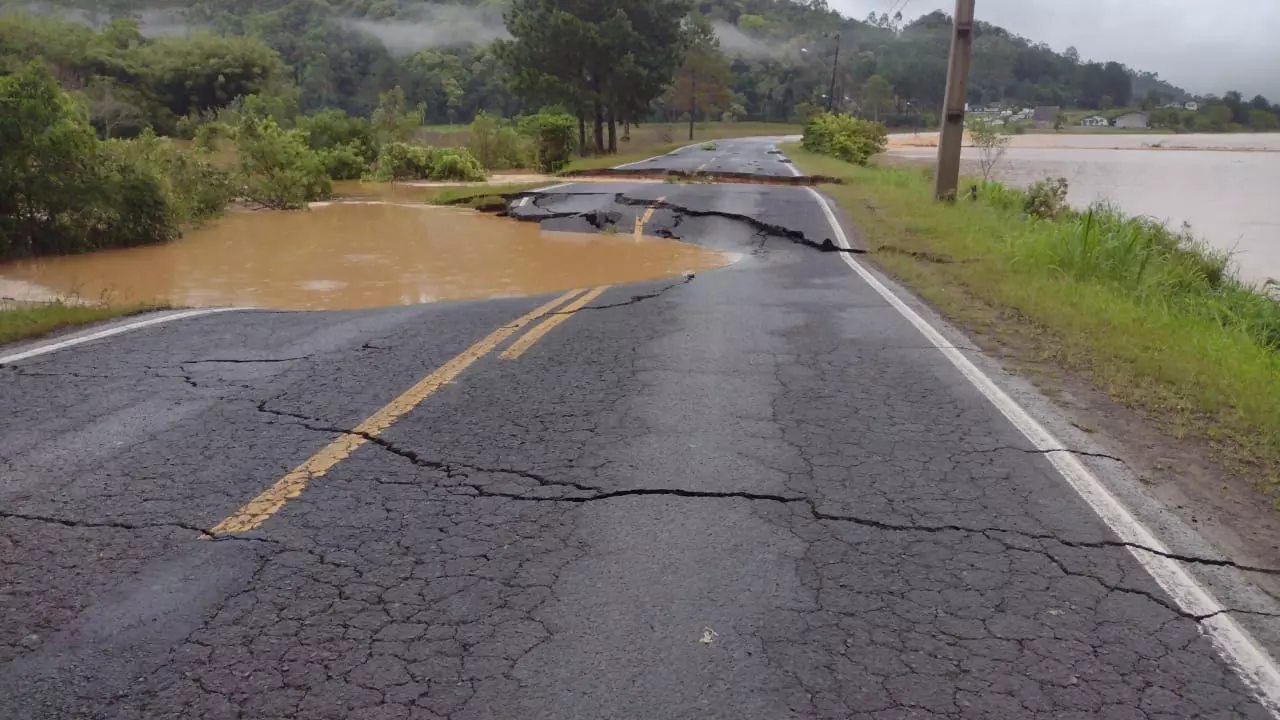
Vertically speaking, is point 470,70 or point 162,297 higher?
point 470,70

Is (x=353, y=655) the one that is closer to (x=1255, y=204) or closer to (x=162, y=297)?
(x=162, y=297)

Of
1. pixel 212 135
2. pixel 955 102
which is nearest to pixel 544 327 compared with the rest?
pixel 955 102

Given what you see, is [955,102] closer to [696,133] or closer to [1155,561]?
[1155,561]

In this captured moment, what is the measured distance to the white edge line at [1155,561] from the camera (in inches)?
114

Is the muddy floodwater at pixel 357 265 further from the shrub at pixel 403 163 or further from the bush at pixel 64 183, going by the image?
the shrub at pixel 403 163

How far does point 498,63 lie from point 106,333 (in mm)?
92539

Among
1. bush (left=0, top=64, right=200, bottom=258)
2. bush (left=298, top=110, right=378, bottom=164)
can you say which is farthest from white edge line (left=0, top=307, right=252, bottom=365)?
bush (left=298, top=110, right=378, bottom=164)

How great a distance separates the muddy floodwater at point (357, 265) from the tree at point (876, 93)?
9619cm

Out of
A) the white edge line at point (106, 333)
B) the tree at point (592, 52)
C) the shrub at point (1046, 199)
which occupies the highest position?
the tree at point (592, 52)

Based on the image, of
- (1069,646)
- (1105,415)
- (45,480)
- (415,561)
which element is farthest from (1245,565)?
(45,480)

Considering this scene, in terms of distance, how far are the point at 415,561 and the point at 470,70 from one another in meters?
109

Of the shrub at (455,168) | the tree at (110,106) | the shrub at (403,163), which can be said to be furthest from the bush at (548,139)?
the tree at (110,106)

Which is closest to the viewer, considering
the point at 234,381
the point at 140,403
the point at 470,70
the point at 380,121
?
the point at 140,403

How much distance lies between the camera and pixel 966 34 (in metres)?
17.0
